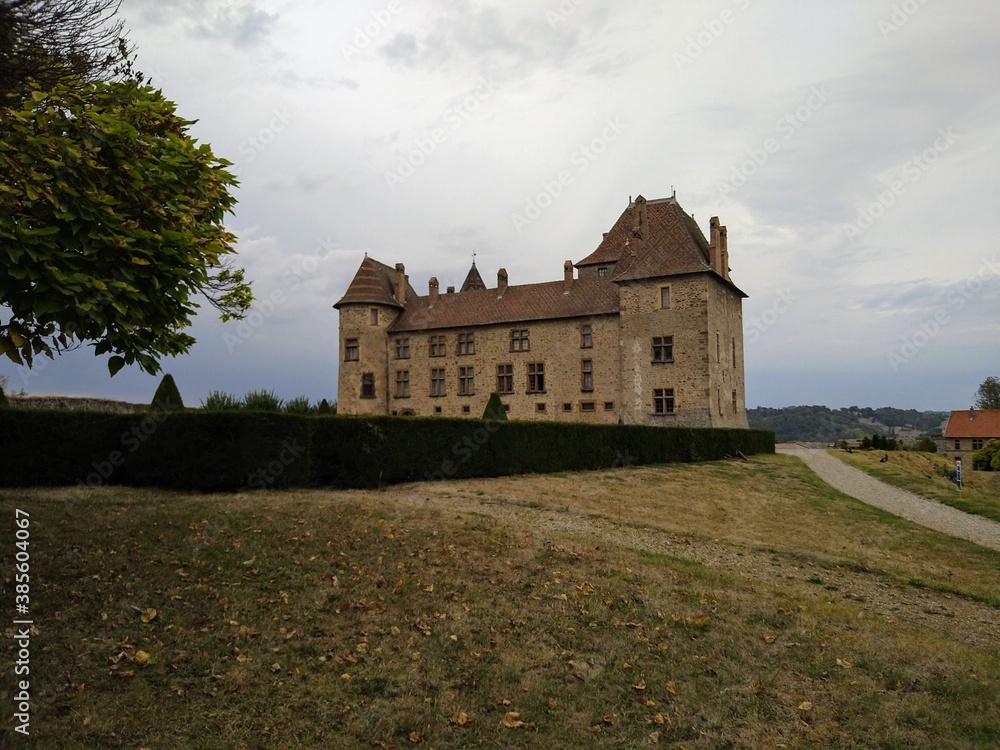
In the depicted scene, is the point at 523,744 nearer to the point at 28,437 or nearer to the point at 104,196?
the point at 104,196

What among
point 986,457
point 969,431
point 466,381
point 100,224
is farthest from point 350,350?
point 969,431

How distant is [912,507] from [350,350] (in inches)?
1357

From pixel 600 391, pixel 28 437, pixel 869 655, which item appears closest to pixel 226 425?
pixel 28 437

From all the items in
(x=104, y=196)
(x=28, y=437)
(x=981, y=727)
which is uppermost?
(x=104, y=196)

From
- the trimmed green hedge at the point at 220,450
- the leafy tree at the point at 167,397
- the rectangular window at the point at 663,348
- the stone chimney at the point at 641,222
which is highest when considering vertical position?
the stone chimney at the point at 641,222

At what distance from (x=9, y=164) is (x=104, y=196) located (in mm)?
854

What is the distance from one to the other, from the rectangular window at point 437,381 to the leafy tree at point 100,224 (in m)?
35.9

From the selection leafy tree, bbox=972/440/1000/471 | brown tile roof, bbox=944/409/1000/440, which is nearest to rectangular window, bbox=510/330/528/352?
leafy tree, bbox=972/440/1000/471

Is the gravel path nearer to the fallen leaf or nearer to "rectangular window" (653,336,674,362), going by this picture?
"rectangular window" (653,336,674,362)

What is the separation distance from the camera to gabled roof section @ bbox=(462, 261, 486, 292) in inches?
2245

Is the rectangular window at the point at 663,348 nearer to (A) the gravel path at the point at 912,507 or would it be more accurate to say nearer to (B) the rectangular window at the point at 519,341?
(B) the rectangular window at the point at 519,341

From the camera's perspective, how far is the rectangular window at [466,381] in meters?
44.2

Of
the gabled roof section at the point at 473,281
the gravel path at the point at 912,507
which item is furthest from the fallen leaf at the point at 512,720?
the gabled roof section at the point at 473,281

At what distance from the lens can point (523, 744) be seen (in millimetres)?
6016
